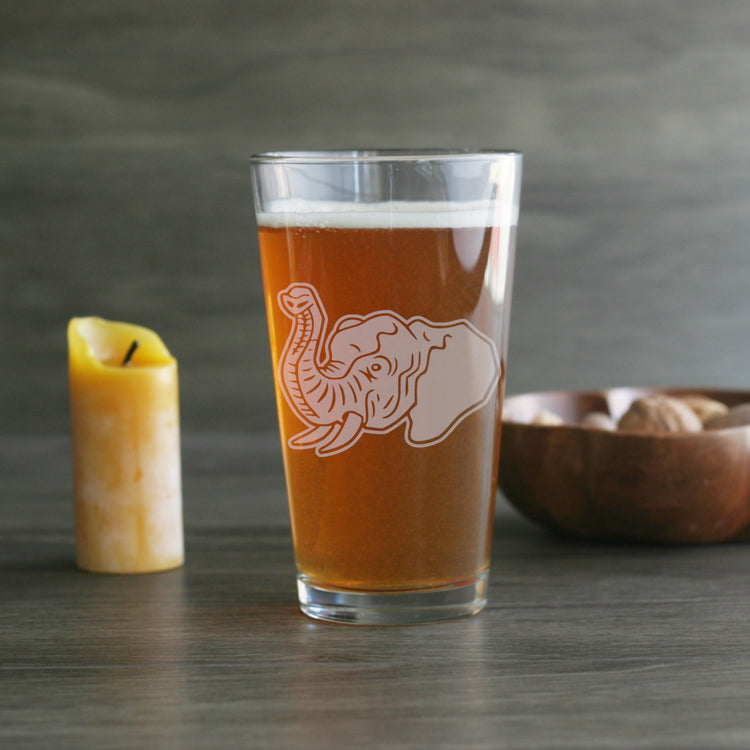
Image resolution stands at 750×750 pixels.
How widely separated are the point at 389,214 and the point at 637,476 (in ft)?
1.04

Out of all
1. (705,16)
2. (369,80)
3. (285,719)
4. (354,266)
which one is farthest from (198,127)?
(285,719)

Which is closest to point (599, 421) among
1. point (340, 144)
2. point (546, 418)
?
point (546, 418)

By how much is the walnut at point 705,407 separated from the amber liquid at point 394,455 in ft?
1.12

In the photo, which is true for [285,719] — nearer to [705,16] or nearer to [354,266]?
[354,266]

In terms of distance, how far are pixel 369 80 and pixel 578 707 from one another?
2.86 feet

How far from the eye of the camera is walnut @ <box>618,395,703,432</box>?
0.88 meters

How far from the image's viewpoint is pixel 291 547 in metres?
0.87

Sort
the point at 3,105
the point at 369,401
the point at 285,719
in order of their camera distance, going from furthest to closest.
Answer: the point at 3,105, the point at 369,401, the point at 285,719

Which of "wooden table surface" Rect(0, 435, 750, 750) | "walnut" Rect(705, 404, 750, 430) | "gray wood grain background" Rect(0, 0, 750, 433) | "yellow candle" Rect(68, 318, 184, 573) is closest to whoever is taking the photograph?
"wooden table surface" Rect(0, 435, 750, 750)

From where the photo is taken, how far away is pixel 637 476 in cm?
82

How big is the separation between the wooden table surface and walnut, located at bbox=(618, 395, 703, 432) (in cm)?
10

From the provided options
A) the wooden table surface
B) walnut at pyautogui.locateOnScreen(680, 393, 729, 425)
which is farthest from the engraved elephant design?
walnut at pyautogui.locateOnScreen(680, 393, 729, 425)

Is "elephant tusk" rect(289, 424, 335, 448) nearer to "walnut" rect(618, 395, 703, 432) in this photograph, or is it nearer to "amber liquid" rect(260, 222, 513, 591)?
"amber liquid" rect(260, 222, 513, 591)

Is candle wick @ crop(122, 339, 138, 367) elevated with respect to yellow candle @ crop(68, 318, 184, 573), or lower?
elevated
